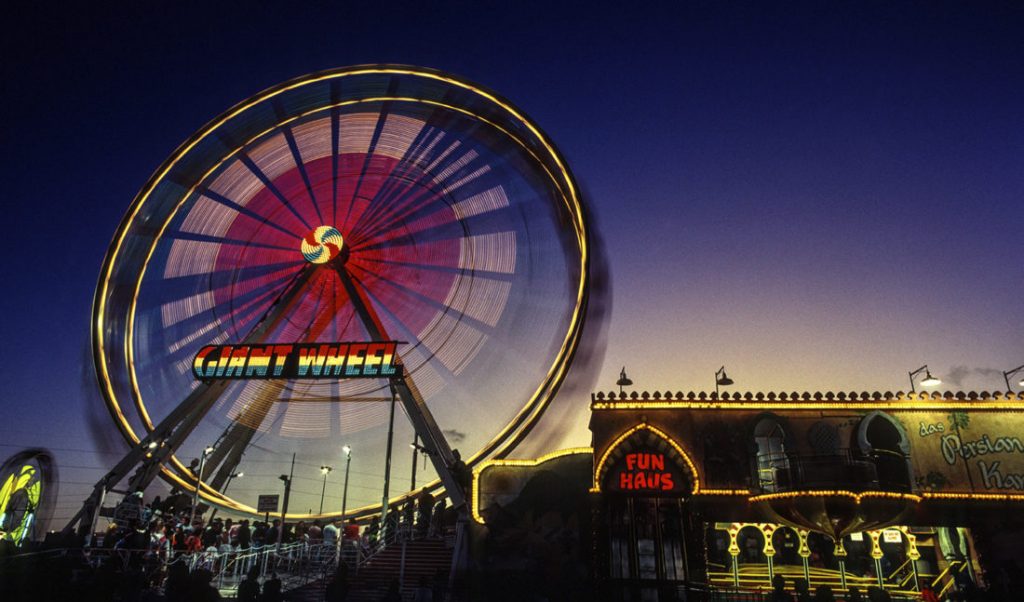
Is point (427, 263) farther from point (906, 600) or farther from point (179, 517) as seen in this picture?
point (906, 600)

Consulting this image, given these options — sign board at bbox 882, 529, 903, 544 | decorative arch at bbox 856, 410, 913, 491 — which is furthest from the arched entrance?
sign board at bbox 882, 529, 903, 544

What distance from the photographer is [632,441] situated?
17.2 meters

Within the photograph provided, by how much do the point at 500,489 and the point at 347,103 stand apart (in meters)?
13.1

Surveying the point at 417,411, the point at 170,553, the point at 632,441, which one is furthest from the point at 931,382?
the point at 170,553

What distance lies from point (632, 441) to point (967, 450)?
29.0 ft

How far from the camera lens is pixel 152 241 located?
68.9ft

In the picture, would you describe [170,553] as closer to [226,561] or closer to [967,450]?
[226,561]

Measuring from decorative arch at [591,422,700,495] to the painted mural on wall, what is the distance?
589 cm

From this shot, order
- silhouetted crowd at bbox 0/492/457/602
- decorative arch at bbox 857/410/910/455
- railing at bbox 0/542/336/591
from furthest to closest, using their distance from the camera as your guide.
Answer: decorative arch at bbox 857/410/910/455 → railing at bbox 0/542/336/591 → silhouetted crowd at bbox 0/492/457/602

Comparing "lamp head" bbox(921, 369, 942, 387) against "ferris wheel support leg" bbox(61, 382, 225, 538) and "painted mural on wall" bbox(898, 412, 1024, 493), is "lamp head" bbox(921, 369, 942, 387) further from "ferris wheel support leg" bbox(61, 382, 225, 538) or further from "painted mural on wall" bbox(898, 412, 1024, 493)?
"ferris wheel support leg" bbox(61, 382, 225, 538)

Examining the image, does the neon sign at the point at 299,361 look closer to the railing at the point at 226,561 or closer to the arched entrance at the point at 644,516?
the railing at the point at 226,561

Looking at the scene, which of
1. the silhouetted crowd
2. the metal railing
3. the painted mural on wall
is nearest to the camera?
the silhouetted crowd

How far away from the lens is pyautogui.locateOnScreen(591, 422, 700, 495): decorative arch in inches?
658

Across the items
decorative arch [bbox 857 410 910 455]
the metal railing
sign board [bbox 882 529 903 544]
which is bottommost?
sign board [bbox 882 529 903 544]
